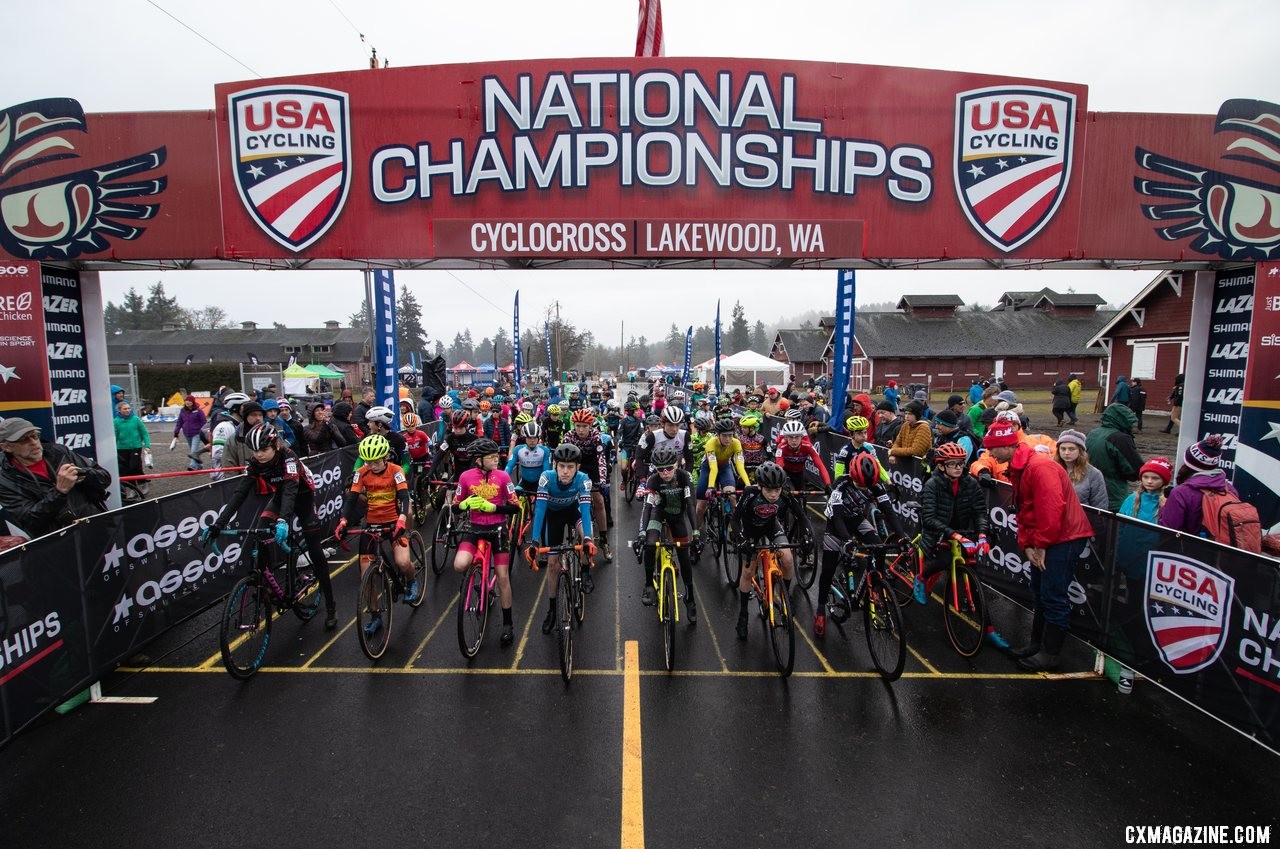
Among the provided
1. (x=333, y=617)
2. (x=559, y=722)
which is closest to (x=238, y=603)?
(x=333, y=617)

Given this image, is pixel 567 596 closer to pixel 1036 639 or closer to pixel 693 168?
pixel 1036 639

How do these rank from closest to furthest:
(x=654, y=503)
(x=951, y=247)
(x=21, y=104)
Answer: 1. (x=654, y=503)
2. (x=21, y=104)
3. (x=951, y=247)

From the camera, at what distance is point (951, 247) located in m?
8.45

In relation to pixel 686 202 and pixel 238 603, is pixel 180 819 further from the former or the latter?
pixel 686 202

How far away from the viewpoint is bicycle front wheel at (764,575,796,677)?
541 cm

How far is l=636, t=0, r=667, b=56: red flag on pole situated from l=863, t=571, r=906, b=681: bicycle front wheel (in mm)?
8199

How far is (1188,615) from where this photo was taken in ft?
15.6

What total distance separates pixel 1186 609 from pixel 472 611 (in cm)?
616

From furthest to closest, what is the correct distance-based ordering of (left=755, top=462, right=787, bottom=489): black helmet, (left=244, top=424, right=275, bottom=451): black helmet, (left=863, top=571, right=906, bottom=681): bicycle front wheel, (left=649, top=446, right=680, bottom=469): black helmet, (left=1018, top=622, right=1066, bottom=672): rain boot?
(left=649, top=446, right=680, bottom=469): black helmet < (left=244, top=424, right=275, bottom=451): black helmet < (left=755, top=462, right=787, bottom=489): black helmet < (left=1018, top=622, right=1066, bottom=672): rain boot < (left=863, top=571, right=906, bottom=681): bicycle front wheel

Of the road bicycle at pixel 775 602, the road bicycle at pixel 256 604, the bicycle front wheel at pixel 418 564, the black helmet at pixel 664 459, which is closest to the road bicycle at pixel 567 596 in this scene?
the black helmet at pixel 664 459

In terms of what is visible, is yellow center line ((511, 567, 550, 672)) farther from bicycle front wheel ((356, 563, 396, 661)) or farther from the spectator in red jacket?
the spectator in red jacket

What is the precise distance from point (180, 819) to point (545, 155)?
7796 millimetres

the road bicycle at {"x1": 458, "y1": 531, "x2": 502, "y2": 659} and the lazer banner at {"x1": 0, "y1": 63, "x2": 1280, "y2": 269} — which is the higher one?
the lazer banner at {"x1": 0, "y1": 63, "x2": 1280, "y2": 269}

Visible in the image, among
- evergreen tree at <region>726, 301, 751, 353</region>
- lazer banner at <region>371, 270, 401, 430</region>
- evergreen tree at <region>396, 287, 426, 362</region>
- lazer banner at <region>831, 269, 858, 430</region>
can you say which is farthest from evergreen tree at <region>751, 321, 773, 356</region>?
lazer banner at <region>371, 270, 401, 430</region>
